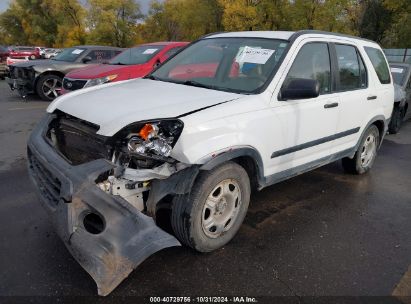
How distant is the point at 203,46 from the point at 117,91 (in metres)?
1.33

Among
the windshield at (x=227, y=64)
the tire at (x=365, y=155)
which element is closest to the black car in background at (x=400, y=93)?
the tire at (x=365, y=155)

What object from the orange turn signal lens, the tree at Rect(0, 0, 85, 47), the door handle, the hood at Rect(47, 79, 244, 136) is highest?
the hood at Rect(47, 79, 244, 136)

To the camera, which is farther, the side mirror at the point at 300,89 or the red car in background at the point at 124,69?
the red car in background at the point at 124,69

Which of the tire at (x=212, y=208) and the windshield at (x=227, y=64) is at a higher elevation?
the windshield at (x=227, y=64)

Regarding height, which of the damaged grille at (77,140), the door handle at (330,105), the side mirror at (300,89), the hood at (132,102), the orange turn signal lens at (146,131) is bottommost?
the damaged grille at (77,140)

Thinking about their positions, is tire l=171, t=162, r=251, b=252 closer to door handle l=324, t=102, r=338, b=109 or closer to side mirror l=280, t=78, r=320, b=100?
side mirror l=280, t=78, r=320, b=100

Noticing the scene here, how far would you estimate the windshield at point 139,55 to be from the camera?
29.8ft

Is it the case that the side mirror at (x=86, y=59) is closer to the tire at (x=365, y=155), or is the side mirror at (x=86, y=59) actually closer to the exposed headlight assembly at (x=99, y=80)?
the exposed headlight assembly at (x=99, y=80)

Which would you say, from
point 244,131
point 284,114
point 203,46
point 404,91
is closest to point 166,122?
point 244,131

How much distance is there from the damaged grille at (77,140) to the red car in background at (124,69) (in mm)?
4903

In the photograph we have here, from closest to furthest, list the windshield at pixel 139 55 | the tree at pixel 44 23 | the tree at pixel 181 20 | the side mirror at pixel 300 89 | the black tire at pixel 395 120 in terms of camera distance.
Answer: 1. the side mirror at pixel 300 89
2. the black tire at pixel 395 120
3. the windshield at pixel 139 55
4. the tree at pixel 181 20
5. the tree at pixel 44 23

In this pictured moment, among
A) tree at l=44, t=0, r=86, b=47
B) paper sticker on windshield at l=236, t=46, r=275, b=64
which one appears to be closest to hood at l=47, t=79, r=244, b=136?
paper sticker on windshield at l=236, t=46, r=275, b=64

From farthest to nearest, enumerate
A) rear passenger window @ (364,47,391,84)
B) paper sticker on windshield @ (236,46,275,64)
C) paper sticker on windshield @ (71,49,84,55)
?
paper sticker on windshield @ (71,49,84,55) → rear passenger window @ (364,47,391,84) → paper sticker on windshield @ (236,46,275,64)

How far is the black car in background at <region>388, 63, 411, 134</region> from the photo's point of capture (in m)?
8.02
